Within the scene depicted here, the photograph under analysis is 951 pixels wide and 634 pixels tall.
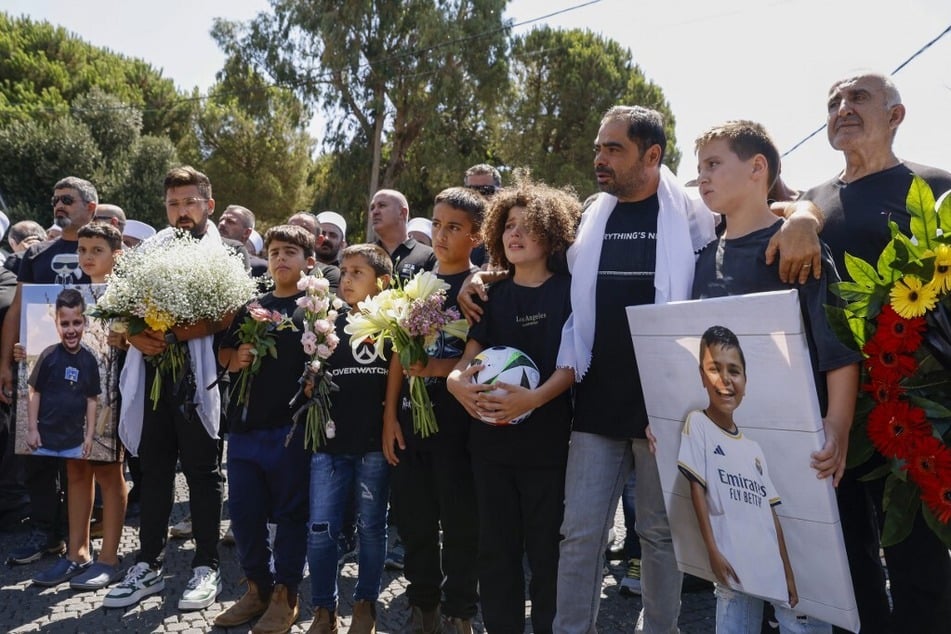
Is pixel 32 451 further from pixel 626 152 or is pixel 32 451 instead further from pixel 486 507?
pixel 626 152

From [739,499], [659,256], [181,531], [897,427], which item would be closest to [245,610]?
[181,531]

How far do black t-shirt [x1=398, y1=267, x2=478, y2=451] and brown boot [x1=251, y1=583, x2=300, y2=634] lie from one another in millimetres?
1177

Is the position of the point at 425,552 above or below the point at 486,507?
below

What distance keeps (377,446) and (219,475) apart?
54.3 inches

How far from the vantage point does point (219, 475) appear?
4828 millimetres

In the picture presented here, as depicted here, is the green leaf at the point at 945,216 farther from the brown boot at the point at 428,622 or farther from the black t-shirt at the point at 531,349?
the brown boot at the point at 428,622

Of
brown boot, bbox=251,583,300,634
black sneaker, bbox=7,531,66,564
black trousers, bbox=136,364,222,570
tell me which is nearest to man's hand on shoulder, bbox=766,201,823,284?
brown boot, bbox=251,583,300,634

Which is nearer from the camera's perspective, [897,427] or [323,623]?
[897,427]

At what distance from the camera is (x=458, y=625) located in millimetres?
3965

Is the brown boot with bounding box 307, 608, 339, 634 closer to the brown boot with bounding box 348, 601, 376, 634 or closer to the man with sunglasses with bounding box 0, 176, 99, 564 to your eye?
the brown boot with bounding box 348, 601, 376, 634

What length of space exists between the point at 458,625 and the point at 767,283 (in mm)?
2474

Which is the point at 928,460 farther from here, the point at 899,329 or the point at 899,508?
the point at 899,329

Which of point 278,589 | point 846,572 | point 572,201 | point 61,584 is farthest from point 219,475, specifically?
point 846,572

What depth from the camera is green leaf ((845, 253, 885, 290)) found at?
8.70ft
